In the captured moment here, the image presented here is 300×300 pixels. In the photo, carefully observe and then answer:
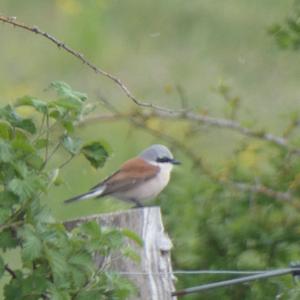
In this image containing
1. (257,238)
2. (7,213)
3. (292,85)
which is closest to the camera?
(7,213)

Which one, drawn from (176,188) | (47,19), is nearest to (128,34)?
(47,19)

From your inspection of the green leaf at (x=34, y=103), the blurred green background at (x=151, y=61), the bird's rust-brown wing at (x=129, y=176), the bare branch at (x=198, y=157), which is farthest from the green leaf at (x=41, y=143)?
the blurred green background at (x=151, y=61)

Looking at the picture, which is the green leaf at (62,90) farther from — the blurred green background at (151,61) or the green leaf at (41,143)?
the blurred green background at (151,61)

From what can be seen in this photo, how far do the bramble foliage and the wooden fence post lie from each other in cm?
24

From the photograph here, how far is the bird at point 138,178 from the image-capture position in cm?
750

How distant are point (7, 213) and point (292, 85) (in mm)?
7228

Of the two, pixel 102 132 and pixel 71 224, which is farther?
pixel 102 132

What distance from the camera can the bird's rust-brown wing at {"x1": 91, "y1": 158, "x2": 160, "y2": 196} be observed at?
7598mm

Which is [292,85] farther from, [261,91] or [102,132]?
→ [102,132]

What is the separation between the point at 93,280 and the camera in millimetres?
4172

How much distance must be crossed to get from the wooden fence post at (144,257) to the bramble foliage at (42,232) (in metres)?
0.24

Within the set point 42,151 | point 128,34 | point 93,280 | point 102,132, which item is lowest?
point 93,280

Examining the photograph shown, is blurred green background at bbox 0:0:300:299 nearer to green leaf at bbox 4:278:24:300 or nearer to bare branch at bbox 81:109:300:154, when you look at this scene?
bare branch at bbox 81:109:300:154

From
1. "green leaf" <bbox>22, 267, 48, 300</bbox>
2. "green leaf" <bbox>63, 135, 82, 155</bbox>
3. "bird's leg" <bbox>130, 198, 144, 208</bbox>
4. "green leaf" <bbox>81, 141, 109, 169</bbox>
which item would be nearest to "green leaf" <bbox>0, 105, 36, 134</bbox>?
"green leaf" <bbox>63, 135, 82, 155</bbox>
